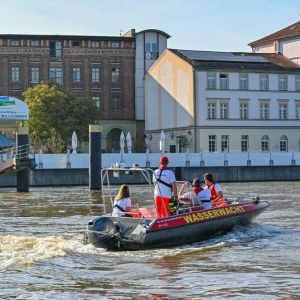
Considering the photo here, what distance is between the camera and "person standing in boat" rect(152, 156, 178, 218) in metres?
18.0

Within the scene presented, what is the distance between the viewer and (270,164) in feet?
189

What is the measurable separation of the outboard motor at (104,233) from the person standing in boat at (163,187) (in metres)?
1.43

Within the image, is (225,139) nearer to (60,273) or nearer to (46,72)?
(46,72)

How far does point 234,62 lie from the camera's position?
66.8 meters

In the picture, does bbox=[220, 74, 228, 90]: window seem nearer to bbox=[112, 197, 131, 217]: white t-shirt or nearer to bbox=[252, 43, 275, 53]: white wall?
bbox=[252, 43, 275, 53]: white wall

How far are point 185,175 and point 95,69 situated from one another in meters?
26.4

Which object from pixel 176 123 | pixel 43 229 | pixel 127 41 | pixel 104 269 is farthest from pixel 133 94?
pixel 104 269

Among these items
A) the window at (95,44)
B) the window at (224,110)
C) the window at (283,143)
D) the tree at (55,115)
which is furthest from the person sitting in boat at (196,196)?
the window at (95,44)

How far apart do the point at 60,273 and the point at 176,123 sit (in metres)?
53.5

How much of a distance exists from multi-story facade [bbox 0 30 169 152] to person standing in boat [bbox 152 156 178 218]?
56792mm

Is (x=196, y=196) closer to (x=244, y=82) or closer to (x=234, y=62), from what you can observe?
(x=244, y=82)

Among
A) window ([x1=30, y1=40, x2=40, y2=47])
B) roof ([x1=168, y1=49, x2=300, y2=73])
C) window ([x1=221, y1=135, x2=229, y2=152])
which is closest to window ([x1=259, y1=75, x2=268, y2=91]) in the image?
roof ([x1=168, y1=49, x2=300, y2=73])

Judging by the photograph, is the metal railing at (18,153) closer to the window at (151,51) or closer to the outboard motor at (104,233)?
the outboard motor at (104,233)

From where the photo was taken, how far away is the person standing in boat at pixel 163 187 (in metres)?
18.0
